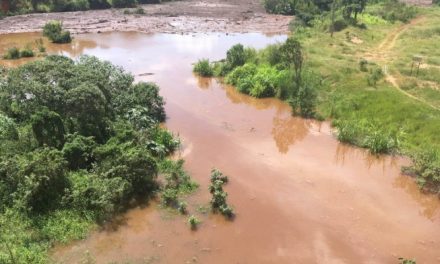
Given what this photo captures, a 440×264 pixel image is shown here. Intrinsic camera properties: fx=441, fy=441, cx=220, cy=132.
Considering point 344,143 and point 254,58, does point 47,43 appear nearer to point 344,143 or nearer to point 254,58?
point 254,58

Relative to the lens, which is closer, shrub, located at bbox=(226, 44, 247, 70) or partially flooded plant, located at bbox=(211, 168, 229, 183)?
partially flooded plant, located at bbox=(211, 168, 229, 183)

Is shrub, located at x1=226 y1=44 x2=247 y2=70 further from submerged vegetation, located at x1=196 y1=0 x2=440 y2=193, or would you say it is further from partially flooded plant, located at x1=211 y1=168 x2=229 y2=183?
partially flooded plant, located at x1=211 y1=168 x2=229 y2=183

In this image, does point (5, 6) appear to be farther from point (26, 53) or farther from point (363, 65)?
point (363, 65)

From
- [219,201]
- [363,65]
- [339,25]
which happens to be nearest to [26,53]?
[219,201]

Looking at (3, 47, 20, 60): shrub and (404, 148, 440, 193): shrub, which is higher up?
(3, 47, 20, 60): shrub

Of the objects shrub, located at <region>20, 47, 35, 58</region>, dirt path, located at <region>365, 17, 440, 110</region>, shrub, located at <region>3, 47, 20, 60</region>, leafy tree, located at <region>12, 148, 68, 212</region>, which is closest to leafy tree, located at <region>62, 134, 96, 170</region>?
leafy tree, located at <region>12, 148, 68, 212</region>

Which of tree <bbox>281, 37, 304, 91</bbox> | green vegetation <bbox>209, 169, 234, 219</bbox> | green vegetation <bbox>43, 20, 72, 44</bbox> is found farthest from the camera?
green vegetation <bbox>43, 20, 72, 44</bbox>

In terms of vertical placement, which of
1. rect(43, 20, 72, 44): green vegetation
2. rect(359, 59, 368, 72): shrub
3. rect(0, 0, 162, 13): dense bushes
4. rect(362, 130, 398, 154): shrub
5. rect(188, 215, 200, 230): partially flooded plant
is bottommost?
rect(188, 215, 200, 230): partially flooded plant
